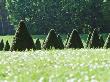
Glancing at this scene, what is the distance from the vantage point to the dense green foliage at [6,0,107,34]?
8406 centimetres

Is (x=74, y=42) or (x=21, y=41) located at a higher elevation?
(x=21, y=41)

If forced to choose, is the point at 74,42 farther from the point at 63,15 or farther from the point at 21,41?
the point at 63,15

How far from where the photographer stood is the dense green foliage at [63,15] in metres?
84.1

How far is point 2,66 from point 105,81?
573 cm

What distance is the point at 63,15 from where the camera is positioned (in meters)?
85.8

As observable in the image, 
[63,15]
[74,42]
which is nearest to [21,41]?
[74,42]

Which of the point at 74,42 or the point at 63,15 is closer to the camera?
the point at 74,42

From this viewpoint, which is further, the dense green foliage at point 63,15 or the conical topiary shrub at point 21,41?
the dense green foliage at point 63,15

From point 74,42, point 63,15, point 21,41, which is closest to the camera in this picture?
point 21,41

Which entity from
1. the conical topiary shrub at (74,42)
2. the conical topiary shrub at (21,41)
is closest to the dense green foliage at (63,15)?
the conical topiary shrub at (74,42)

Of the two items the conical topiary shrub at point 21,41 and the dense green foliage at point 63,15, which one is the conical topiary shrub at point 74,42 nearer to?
the conical topiary shrub at point 21,41

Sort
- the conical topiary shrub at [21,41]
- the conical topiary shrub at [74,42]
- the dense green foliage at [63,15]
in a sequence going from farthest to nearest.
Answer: the dense green foliage at [63,15]
the conical topiary shrub at [74,42]
the conical topiary shrub at [21,41]

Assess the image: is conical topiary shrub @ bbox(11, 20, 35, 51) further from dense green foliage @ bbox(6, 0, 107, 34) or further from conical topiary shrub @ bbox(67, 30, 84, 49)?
dense green foliage @ bbox(6, 0, 107, 34)

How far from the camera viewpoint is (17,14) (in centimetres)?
8906
